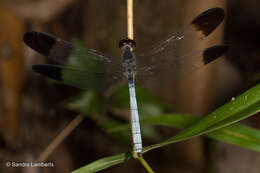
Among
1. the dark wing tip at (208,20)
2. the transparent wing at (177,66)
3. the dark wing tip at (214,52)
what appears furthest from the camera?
the transparent wing at (177,66)

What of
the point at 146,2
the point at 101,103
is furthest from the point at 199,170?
the point at 146,2

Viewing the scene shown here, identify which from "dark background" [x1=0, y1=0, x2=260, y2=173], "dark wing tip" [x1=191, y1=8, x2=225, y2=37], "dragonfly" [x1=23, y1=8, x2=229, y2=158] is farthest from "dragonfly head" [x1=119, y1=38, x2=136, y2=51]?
"dark background" [x1=0, y1=0, x2=260, y2=173]

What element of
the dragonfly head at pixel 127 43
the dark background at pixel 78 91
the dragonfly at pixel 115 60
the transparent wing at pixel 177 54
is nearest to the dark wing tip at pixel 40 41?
the dragonfly at pixel 115 60

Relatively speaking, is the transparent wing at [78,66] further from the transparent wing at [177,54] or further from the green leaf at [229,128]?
the green leaf at [229,128]

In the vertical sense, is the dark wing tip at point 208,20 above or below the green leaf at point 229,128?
above

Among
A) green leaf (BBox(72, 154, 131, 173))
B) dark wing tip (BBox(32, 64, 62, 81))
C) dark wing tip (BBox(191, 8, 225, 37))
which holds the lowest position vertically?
green leaf (BBox(72, 154, 131, 173))

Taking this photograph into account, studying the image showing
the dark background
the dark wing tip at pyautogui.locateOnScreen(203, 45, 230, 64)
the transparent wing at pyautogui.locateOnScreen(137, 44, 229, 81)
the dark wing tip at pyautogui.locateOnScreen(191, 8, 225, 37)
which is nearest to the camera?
the dark wing tip at pyautogui.locateOnScreen(191, 8, 225, 37)

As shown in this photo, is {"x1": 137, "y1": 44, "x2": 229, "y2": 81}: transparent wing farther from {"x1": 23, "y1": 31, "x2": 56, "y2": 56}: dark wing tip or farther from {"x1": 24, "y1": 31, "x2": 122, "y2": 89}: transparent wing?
{"x1": 23, "y1": 31, "x2": 56, "y2": 56}: dark wing tip
